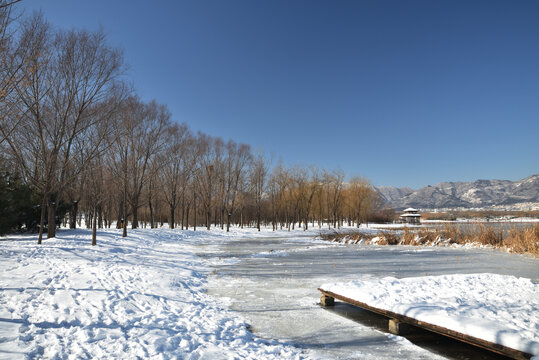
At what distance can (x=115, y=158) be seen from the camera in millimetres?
22266

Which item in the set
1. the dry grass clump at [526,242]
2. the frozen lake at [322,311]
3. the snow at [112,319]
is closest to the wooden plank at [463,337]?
the frozen lake at [322,311]

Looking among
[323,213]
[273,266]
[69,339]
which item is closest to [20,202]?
[273,266]

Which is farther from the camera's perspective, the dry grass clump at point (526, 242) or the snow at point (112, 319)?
the dry grass clump at point (526, 242)

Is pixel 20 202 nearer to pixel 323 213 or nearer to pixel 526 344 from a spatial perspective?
pixel 526 344

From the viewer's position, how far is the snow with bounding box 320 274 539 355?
167 inches

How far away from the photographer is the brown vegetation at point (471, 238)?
53.0 ft

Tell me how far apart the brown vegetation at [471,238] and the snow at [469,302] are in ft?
34.0

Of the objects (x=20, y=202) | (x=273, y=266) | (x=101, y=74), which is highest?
(x=101, y=74)

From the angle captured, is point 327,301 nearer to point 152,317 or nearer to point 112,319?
point 152,317

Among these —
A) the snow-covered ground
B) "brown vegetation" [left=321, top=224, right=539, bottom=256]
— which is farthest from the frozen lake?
"brown vegetation" [left=321, top=224, right=539, bottom=256]

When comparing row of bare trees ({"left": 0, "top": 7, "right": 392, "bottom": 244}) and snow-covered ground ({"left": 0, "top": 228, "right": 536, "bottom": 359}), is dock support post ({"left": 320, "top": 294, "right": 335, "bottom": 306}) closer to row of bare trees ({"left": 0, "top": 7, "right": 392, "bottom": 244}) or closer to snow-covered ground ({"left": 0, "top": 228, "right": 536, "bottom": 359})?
snow-covered ground ({"left": 0, "top": 228, "right": 536, "bottom": 359})

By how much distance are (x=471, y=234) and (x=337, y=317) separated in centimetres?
1892

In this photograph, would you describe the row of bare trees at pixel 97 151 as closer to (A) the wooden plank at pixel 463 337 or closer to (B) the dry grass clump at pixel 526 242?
(A) the wooden plank at pixel 463 337

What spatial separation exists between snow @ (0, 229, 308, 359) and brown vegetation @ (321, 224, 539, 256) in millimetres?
15725
